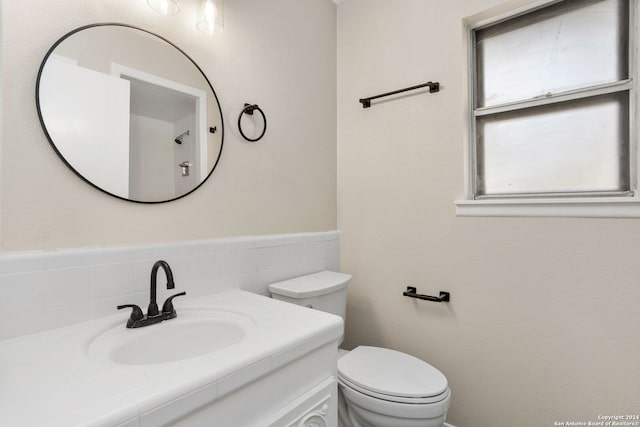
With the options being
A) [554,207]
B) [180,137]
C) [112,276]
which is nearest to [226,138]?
[180,137]

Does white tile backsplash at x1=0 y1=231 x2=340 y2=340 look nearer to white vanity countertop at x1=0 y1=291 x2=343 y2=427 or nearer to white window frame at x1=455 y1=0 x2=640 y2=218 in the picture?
white vanity countertop at x1=0 y1=291 x2=343 y2=427

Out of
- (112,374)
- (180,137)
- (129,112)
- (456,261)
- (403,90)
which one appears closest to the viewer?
(112,374)

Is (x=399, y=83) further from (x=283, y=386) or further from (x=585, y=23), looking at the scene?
(x=283, y=386)

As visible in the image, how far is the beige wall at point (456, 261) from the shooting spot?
3.89 feet

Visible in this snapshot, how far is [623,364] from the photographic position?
1.14m

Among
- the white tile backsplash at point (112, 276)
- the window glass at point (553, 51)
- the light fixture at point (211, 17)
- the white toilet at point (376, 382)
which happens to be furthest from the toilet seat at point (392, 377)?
the light fixture at point (211, 17)

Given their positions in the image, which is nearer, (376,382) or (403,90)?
(376,382)

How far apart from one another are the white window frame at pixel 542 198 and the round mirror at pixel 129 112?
1.21 meters

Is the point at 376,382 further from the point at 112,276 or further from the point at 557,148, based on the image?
the point at 557,148

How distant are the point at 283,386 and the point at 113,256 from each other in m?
0.68

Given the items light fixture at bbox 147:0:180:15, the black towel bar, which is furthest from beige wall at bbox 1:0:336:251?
the black towel bar

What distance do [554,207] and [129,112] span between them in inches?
66.0

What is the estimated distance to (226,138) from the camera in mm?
1351

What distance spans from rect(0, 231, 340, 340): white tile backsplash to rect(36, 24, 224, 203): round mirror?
222mm
